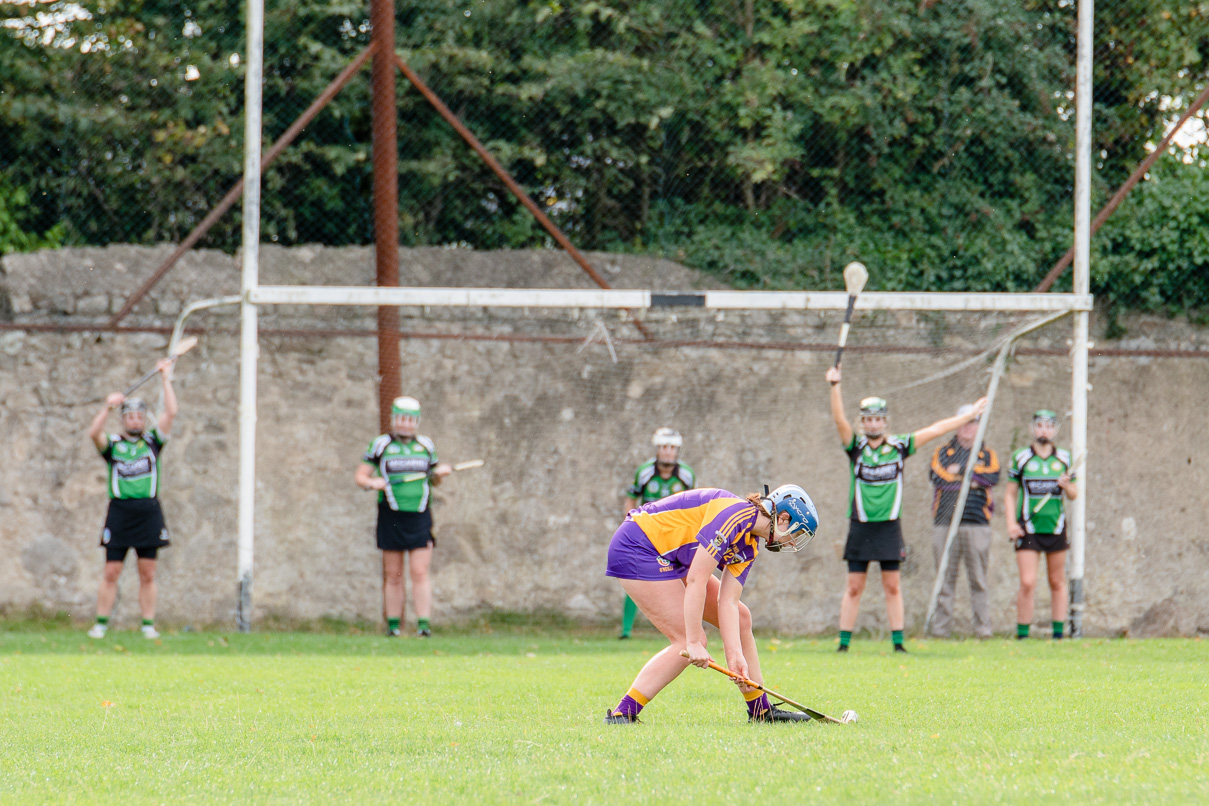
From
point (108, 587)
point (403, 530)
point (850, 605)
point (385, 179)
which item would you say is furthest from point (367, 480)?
point (850, 605)

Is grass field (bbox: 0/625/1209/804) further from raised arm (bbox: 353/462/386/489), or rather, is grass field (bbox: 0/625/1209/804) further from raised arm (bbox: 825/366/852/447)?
raised arm (bbox: 353/462/386/489)

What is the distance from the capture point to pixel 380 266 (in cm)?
1241

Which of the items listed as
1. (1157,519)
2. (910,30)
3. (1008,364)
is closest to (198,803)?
(1008,364)

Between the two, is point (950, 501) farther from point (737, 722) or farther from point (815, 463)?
point (737, 722)

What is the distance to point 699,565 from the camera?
5539 mm

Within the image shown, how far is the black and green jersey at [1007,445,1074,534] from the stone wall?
1449 mm

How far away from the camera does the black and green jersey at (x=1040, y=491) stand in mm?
11148

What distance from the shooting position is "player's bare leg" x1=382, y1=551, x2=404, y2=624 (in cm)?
1145

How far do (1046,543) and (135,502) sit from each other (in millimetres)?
7830

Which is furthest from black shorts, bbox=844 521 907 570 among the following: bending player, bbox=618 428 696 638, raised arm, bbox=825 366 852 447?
bending player, bbox=618 428 696 638

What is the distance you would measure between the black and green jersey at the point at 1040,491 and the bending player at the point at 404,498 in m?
5.00

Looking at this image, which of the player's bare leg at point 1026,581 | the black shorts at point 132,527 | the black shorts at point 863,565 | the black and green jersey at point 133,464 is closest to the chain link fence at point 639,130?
the black and green jersey at point 133,464

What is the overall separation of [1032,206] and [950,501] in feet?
12.7

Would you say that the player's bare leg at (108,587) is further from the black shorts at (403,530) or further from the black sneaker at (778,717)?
the black sneaker at (778,717)
